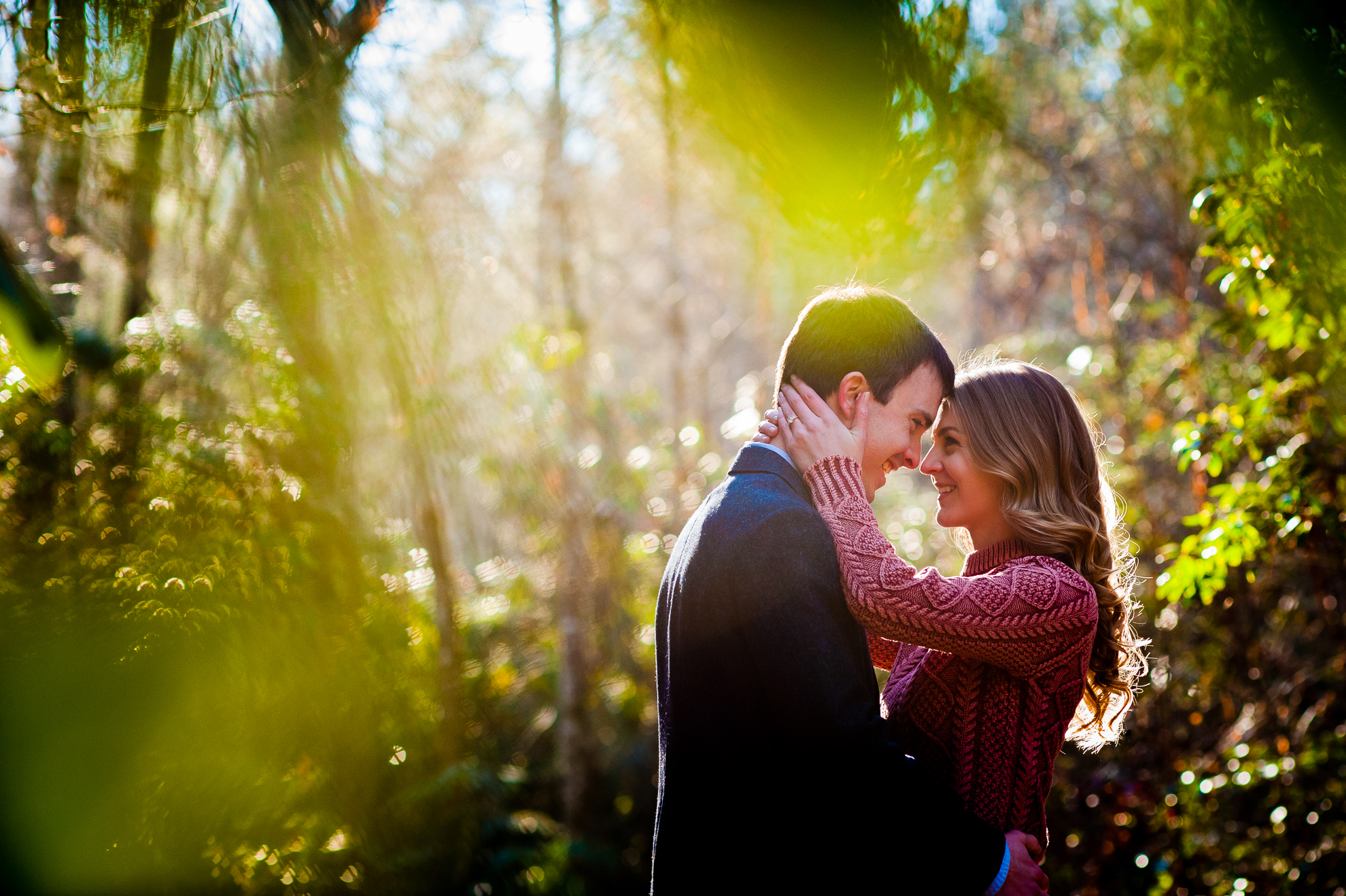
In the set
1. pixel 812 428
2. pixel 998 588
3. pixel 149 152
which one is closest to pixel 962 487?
pixel 998 588

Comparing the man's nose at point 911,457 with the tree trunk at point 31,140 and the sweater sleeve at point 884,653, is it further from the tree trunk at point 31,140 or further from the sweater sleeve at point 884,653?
the tree trunk at point 31,140

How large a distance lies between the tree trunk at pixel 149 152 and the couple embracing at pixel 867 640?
4.83 ft

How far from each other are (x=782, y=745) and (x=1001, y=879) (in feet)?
1.77

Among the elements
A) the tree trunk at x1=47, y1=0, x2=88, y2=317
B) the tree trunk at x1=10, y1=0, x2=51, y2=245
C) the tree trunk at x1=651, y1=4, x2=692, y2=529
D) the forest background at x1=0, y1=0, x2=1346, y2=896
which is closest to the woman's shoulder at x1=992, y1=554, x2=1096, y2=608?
the forest background at x1=0, y1=0, x2=1346, y2=896

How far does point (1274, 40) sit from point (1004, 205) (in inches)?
257

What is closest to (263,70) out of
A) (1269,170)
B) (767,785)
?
(767,785)

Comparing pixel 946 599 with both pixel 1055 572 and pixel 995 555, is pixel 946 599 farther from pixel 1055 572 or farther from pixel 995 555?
pixel 995 555

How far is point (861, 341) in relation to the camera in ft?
6.18

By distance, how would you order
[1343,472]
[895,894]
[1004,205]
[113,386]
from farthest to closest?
[1004,205] → [113,386] → [1343,472] → [895,894]

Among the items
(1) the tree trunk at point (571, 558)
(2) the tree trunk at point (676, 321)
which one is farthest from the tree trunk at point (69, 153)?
(1) the tree trunk at point (571, 558)

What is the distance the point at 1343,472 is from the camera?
2.72 meters

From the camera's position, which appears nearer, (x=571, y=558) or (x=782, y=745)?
(x=782, y=745)

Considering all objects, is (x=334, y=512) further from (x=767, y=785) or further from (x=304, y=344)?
(x=767, y=785)

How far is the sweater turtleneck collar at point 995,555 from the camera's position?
6.86 ft
